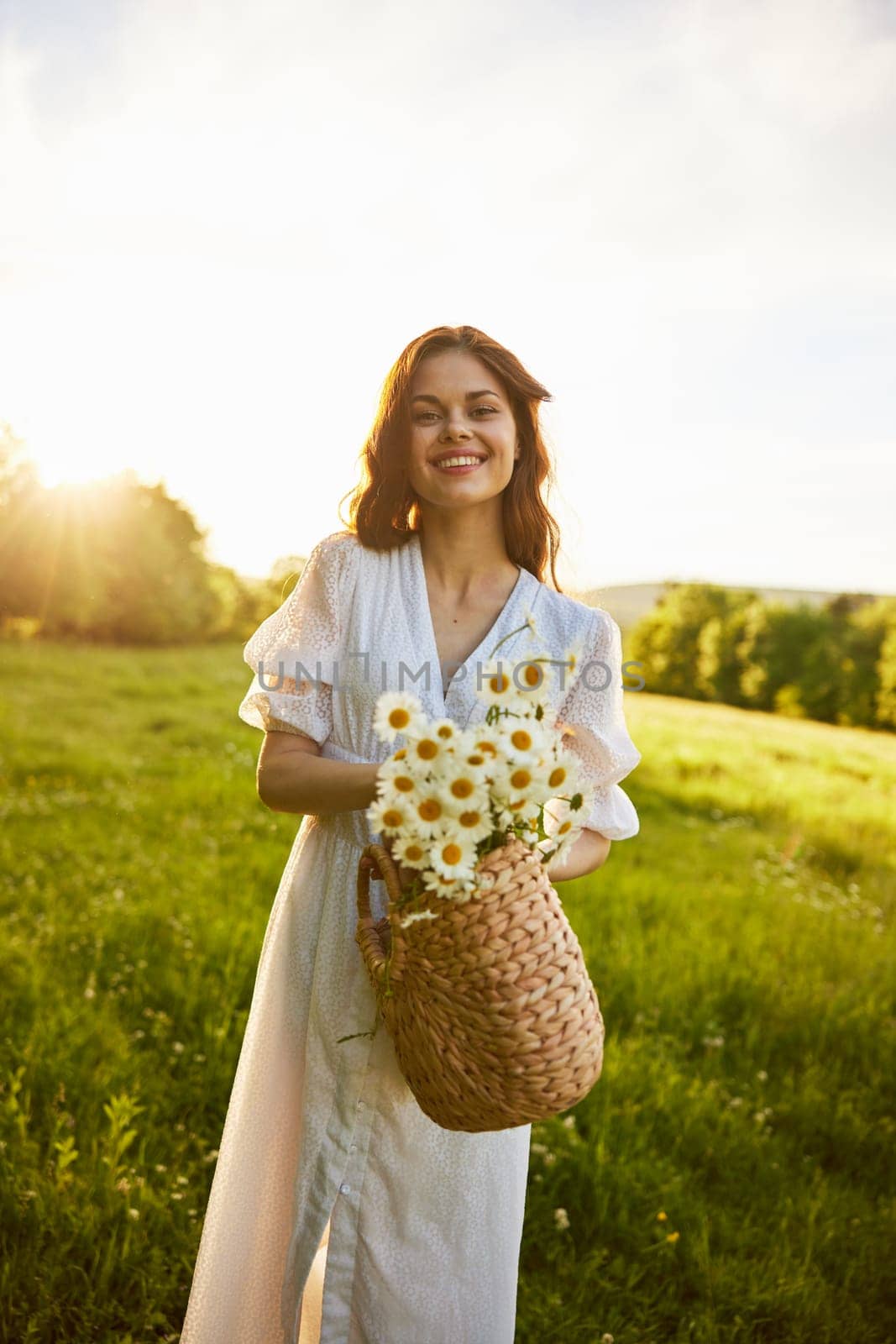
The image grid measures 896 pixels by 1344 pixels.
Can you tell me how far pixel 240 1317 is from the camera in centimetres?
209

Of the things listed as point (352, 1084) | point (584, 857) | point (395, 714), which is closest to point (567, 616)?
point (584, 857)

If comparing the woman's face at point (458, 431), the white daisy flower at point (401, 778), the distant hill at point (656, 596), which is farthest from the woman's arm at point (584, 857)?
the distant hill at point (656, 596)

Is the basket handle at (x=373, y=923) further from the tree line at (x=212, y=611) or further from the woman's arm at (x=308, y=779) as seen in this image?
the tree line at (x=212, y=611)

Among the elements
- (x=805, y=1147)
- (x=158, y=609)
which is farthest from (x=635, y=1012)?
(x=158, y=609)

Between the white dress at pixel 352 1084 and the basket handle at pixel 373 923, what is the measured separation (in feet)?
0.96

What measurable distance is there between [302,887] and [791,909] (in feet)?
16.6

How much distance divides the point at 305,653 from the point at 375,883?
496 millimetres

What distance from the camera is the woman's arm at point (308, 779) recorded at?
5.73 feet

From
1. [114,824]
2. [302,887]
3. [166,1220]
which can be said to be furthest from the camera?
[114,824]

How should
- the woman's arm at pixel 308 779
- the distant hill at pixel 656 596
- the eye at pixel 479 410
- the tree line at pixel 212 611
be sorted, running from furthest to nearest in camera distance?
the distant hill at pixel 656 596
the tree line at pixel 212 611
the eye at pixel 479 410
the woman's arm at pixel 308 779

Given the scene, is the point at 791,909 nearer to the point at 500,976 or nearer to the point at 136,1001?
the point at 136,1001

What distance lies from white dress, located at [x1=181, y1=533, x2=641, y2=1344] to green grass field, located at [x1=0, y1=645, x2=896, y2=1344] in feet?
2.66

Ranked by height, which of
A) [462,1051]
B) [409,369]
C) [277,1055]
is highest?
[409,369]

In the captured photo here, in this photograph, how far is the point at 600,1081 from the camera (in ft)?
12.6
